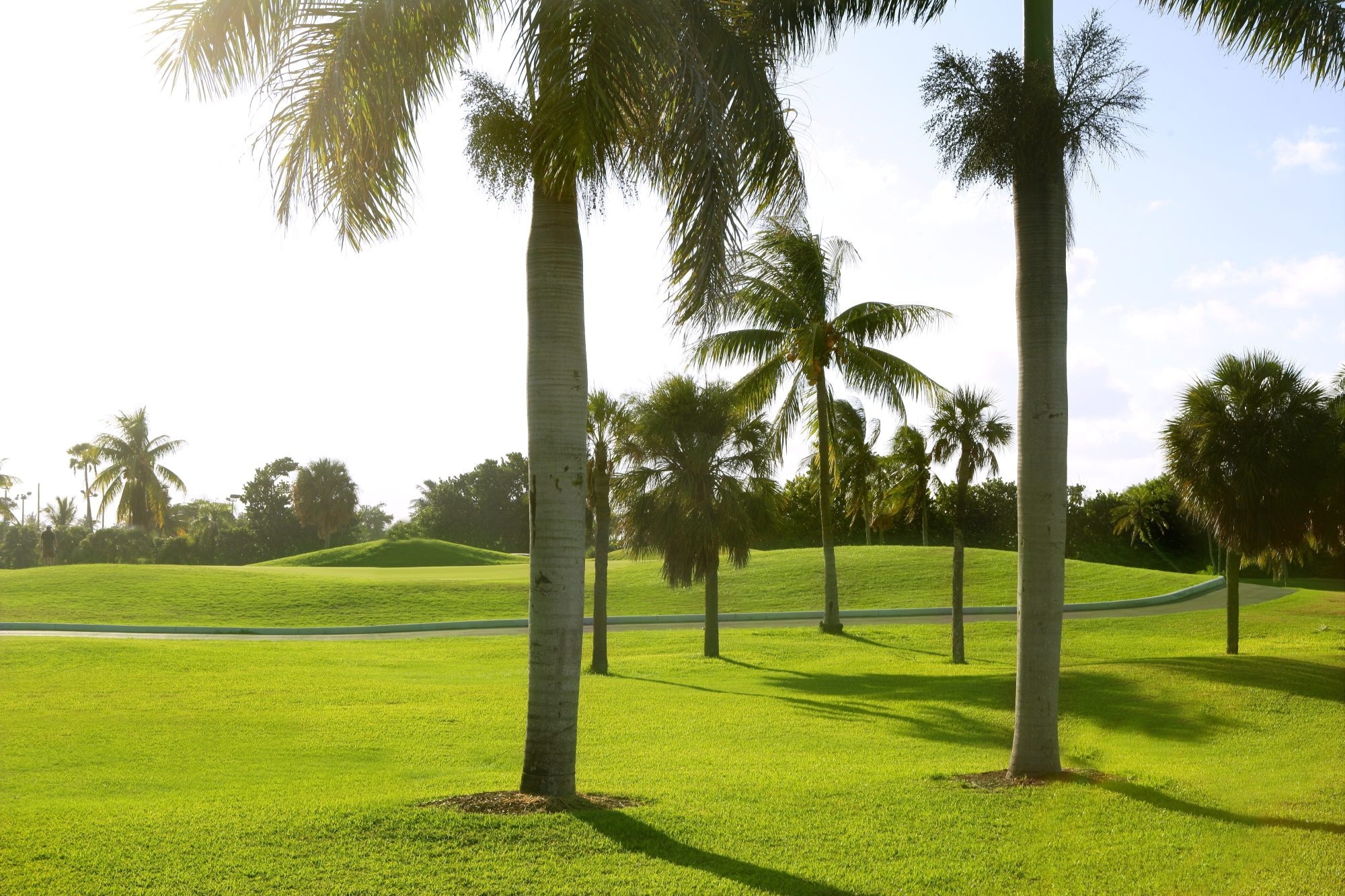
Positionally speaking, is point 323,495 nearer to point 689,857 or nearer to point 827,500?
point 827,500

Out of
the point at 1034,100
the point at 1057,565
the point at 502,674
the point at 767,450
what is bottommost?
the point at 502,674

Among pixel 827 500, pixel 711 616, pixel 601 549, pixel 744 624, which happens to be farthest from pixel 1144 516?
pixel 601 549

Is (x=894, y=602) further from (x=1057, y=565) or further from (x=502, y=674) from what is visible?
(x=1057, y=565)

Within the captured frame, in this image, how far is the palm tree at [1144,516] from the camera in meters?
53.5

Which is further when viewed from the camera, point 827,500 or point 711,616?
point 827,500

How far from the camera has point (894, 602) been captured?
119ft

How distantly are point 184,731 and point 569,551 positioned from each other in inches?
307

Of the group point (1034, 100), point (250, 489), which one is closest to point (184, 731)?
point (1034, 100)

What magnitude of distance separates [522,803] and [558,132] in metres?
5.40

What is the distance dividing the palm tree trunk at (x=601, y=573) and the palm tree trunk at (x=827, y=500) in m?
7.23

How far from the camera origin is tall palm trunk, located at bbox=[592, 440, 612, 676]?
21.6m

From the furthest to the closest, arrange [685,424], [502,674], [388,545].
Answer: [388,545] < [685,424] < [502,674]

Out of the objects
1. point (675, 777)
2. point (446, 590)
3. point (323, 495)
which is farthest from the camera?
point (323, 495)

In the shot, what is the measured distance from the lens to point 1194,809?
826 centimetres
